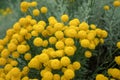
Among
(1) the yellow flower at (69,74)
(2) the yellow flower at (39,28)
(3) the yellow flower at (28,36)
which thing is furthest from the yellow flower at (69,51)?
(3) the yellow flower at (28,36)

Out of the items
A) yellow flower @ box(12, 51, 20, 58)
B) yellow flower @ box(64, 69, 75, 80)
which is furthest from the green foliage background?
yellow flower @ box(12, 51, 20, 58)

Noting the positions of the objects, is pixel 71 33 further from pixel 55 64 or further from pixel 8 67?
pixel 8 67

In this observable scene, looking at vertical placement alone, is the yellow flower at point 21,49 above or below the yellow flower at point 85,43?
above

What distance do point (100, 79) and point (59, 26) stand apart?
492 millimetres

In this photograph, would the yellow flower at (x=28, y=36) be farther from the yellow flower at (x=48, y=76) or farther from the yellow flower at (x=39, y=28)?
the yellow flower at (x=48, y=76)

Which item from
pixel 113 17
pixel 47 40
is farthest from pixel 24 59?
pixel 113 17

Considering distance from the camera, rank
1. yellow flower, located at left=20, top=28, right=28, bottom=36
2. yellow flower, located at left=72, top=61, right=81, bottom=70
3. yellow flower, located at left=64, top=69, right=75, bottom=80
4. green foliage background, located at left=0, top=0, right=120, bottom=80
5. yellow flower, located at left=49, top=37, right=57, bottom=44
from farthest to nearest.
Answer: green foliage background, located at left=0, top=0, right=120, bottom=80
yellow flower, located at left=20, top=28, right=28, bottom=36
yellow flower, located at left=49, top=37, right=57, bottom=44
yellow flower, located at left=72, top=61, right=81, bottom=70
yellow flower, located at left=64, top=69, right=75, bottom=80

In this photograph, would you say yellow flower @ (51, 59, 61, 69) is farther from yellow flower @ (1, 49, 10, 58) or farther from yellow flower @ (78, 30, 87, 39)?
yellow flower @ (1, 49, 10, 58)

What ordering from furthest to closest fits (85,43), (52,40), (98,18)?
(98,18), (52,40), (85,43)

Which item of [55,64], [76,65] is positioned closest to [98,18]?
[76,65]

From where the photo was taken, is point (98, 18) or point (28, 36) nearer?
point (28, 36)

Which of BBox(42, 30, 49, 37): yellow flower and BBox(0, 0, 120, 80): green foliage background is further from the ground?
BBox(0, 0, 120, 80): green foliage background

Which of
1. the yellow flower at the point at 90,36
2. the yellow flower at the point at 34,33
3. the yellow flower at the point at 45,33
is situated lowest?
the yellow flower at the point at 90,36

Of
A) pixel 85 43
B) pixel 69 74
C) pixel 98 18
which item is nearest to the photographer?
pixel 69 74
